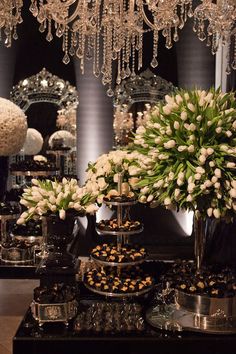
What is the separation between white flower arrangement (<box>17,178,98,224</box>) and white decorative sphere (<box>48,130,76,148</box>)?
3812 mm

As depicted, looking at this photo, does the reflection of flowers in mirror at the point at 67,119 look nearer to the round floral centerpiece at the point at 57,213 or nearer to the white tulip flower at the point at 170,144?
the round floral centerpiece at the point at 57,213

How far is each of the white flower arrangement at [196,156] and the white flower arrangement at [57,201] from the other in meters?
0.45

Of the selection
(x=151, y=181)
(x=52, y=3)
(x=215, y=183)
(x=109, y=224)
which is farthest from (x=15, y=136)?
(x=215, y=183)

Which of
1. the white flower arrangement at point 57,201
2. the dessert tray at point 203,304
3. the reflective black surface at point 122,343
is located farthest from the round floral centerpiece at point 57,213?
the dessert tray at point 203,304

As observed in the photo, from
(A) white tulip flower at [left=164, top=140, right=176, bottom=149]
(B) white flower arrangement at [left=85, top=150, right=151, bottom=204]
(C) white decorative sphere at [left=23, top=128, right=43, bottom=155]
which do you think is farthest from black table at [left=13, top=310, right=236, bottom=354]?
(C) white decorative sphere at [left=23, top=128, right=43, bottom=155]

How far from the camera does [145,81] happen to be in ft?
22.0

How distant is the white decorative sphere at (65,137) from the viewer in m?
6.55

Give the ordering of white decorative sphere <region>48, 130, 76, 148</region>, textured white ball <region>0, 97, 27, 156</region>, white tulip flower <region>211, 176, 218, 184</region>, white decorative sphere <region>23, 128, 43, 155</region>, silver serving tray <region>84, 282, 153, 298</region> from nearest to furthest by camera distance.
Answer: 1. white tulip flower <region>211, 176, 218, 184</region>
2. silver serving tray <region>84, 282, 153, 298</region>
3. textured white ball <region>0, 97, 27, 156</region>
4. white decorative sphere <region>23, 128, 43, 155</region>
5. white decorative sphere <region>48, 130, 76, 148</region>

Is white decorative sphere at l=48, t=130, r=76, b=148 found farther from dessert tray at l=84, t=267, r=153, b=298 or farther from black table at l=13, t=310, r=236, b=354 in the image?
black table at l=13, t=310, r=236, b=354

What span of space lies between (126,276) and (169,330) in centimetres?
52

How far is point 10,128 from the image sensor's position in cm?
409

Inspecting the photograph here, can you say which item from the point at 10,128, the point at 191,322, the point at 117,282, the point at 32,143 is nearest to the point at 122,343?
the point at 191,322

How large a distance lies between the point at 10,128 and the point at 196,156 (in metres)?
→ 2.20

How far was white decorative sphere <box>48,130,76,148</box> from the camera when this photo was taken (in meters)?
6.55
